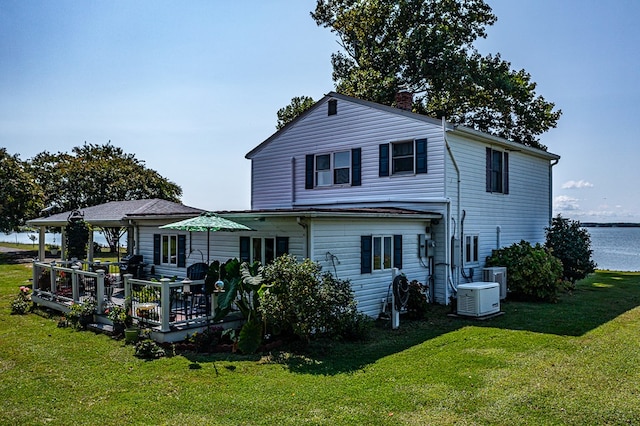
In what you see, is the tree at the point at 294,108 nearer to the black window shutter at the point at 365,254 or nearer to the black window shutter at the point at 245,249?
the black window shutter at the point at 245,249

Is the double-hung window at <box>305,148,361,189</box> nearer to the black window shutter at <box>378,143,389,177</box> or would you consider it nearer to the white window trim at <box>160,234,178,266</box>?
the black window shutter at <box>378,143,389,177</box>

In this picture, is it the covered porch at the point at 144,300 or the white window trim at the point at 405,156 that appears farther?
the white window trim at the point at 405,156

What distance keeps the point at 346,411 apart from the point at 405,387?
1.24 m

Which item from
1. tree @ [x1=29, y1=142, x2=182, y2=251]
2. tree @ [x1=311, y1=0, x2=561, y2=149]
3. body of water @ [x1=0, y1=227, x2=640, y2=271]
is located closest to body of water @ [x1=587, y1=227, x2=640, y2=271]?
body of water @ [x1=0, y1=227, x2=640, y2=271]

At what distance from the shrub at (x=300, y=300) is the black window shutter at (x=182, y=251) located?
6.09 meters

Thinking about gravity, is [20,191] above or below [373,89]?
below

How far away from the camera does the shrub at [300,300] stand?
8680 mm

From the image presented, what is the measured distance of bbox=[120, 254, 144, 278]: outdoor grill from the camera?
1524 centimetres

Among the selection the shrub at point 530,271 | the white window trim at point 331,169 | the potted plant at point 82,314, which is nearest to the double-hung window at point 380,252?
the white window trim at point 331,169

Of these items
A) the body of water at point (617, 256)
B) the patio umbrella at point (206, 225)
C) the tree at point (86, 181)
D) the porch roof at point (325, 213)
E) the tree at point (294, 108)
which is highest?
the tree at point (294, 108)

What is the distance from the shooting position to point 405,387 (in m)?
6.69

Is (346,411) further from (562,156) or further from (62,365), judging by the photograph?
(562,156)

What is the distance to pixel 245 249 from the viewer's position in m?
12.1

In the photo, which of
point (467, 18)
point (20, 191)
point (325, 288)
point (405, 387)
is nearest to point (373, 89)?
point (467, 18)
